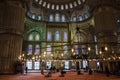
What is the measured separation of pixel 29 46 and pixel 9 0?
1488 cm

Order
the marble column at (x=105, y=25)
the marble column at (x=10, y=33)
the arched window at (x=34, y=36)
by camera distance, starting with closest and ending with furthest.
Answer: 1. the marble column at (x=10, y=33)
2. the marble column at (x=105, y=25)
3. the arched window at (x=34, y=36)

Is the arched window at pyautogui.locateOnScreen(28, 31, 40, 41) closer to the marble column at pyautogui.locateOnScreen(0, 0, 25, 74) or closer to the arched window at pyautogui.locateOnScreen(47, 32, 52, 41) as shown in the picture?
the arched window at pyautogui.locateOnScreen(47, 32, 52, 41)

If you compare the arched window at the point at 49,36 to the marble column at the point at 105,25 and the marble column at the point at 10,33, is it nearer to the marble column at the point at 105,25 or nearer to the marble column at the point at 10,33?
the marble column at the point at 10,33

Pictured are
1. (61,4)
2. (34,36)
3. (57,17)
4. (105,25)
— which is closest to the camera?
(105,25)

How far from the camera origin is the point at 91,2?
95.1 ft

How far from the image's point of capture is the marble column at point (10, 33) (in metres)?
21.8

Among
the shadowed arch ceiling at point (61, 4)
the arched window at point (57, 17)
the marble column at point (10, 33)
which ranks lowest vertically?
the marble column at point (10, 33)

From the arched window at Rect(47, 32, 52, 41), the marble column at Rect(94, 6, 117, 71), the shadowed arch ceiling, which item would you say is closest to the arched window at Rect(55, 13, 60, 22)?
the shadowed arch ceiling

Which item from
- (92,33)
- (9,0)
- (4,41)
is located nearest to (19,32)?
(4,41)

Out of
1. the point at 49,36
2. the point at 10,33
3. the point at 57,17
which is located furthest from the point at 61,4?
the point at 10,33

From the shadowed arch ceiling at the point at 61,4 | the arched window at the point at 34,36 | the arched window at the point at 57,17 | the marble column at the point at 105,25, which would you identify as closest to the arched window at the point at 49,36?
the arched window at the point at 34,36

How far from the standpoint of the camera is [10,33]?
2253 centimetres

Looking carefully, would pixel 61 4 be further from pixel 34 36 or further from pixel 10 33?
pixel 10 33

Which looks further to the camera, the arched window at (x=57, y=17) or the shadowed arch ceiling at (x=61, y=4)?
the shadowed arch ceiling at (x=61, y=4)
